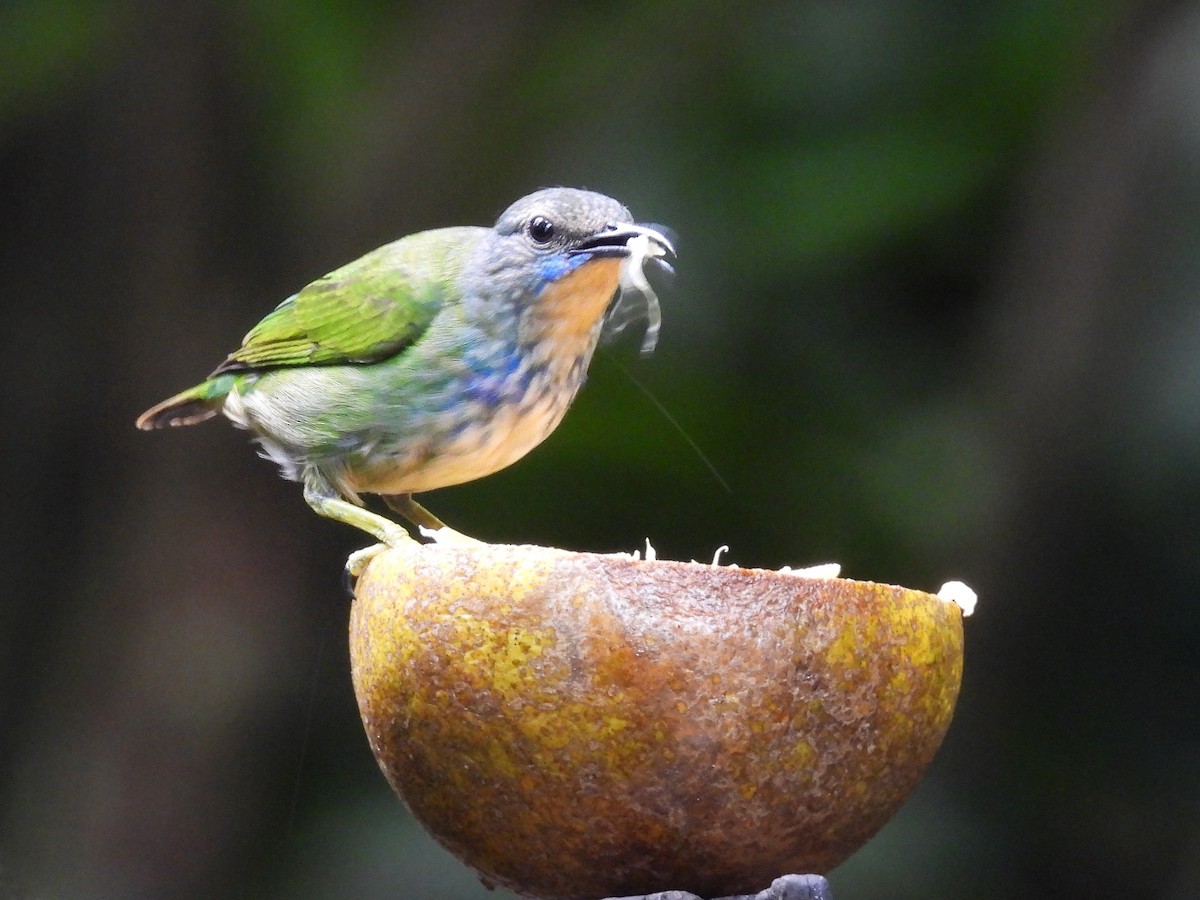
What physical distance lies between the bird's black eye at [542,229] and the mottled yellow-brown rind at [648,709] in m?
1.00

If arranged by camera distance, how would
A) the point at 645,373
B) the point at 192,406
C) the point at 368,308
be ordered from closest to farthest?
the point at 368,308, the point at 192,406, the point at 645,373

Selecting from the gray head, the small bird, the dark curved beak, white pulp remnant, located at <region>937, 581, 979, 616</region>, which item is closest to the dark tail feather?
the small bird

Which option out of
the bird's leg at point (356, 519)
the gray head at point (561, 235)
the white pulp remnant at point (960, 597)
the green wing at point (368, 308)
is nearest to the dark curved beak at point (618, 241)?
the gray head at point (561, 235)

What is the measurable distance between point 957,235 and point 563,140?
4.13 feet

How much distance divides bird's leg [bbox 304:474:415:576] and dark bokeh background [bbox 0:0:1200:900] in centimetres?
169

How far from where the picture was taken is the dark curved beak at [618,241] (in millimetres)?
3025

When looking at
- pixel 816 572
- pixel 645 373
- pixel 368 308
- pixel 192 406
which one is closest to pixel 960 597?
pixel 816 572

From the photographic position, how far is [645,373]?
4.80 meters

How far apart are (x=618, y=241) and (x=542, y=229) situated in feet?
0.60

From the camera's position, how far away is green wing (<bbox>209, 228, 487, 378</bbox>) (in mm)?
3246

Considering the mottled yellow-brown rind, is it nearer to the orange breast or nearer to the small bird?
the small bird

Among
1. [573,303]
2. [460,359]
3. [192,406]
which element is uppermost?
[573,303]

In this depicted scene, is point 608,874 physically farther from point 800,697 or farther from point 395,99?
point 395,99

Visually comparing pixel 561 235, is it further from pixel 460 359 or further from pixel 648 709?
→ pixel 648 709
